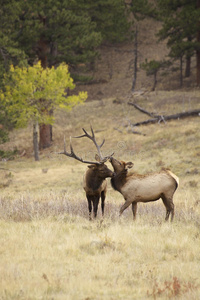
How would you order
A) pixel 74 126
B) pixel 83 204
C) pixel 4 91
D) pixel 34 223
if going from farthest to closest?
pixel 74 126
pixel 4 91
pixel 83 204
pixel 34 223

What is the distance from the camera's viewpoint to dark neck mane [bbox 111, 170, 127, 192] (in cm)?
840

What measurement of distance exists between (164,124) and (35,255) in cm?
2205

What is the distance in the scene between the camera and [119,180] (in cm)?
843

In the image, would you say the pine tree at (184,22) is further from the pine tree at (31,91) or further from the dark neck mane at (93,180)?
the dark neck mane at (93,180)

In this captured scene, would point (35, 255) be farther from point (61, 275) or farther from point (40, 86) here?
point (40, 86)

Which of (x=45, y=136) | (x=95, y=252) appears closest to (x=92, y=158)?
(x=45, y=136)

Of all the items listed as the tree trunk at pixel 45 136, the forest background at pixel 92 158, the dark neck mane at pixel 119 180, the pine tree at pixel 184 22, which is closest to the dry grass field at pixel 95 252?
the forest background at pixel 92 158

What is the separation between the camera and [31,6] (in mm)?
24531

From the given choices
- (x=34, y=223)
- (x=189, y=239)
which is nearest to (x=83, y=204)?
(x=34, y=223)

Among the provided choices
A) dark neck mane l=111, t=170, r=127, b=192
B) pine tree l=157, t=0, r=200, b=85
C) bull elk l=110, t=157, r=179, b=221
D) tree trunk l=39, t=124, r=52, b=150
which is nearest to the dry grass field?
bull elk l=110, t=157, r=179, b=221

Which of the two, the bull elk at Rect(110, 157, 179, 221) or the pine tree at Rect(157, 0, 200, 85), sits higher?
the pine tree at Rect(157, 0, 200, 85)

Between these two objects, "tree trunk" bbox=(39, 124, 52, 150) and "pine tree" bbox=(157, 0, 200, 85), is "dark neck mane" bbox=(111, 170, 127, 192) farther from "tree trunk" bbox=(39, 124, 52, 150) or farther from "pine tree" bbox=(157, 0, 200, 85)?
"pine tree" bbox=(157, 0, 200, 85)

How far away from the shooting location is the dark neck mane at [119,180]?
27.6 ft

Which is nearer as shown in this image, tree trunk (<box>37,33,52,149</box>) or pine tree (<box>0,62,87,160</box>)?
pine tree (<box>0,62,87,160</box>)
